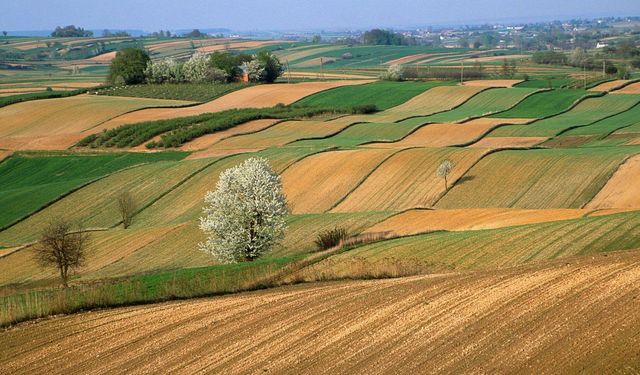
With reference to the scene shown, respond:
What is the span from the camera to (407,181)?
188 feet

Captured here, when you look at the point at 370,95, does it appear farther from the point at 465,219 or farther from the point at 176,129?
the point at 465,219

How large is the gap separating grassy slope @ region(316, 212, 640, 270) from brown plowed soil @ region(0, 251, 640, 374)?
510 cm

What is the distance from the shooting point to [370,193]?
55844 mm

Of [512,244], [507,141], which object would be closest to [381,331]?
[512,244]

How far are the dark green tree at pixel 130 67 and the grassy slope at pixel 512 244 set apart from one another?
10405 cm

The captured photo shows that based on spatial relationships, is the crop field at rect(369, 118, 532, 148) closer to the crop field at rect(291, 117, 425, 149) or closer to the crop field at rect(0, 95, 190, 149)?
the crop field at rect(291, 117, 425, 149)

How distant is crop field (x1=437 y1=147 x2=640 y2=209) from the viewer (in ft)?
166

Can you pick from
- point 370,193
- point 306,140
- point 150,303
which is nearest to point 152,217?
point 370,193

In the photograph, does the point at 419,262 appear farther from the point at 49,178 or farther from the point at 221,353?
the point at 49,178

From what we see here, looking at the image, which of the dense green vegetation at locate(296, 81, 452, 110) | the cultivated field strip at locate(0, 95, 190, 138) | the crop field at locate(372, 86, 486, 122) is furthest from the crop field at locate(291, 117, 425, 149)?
the cultivated field strip at locate(0, 95, 190, 138)

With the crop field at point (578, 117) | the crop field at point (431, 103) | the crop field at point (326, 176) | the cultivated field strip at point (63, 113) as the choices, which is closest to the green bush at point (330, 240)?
the crop field at point (326, 176)

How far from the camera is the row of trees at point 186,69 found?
131000 mm

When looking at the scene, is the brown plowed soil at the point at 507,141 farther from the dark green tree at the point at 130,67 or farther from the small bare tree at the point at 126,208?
the dark green tree at the point at 130,67

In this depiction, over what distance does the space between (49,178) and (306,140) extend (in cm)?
2109
